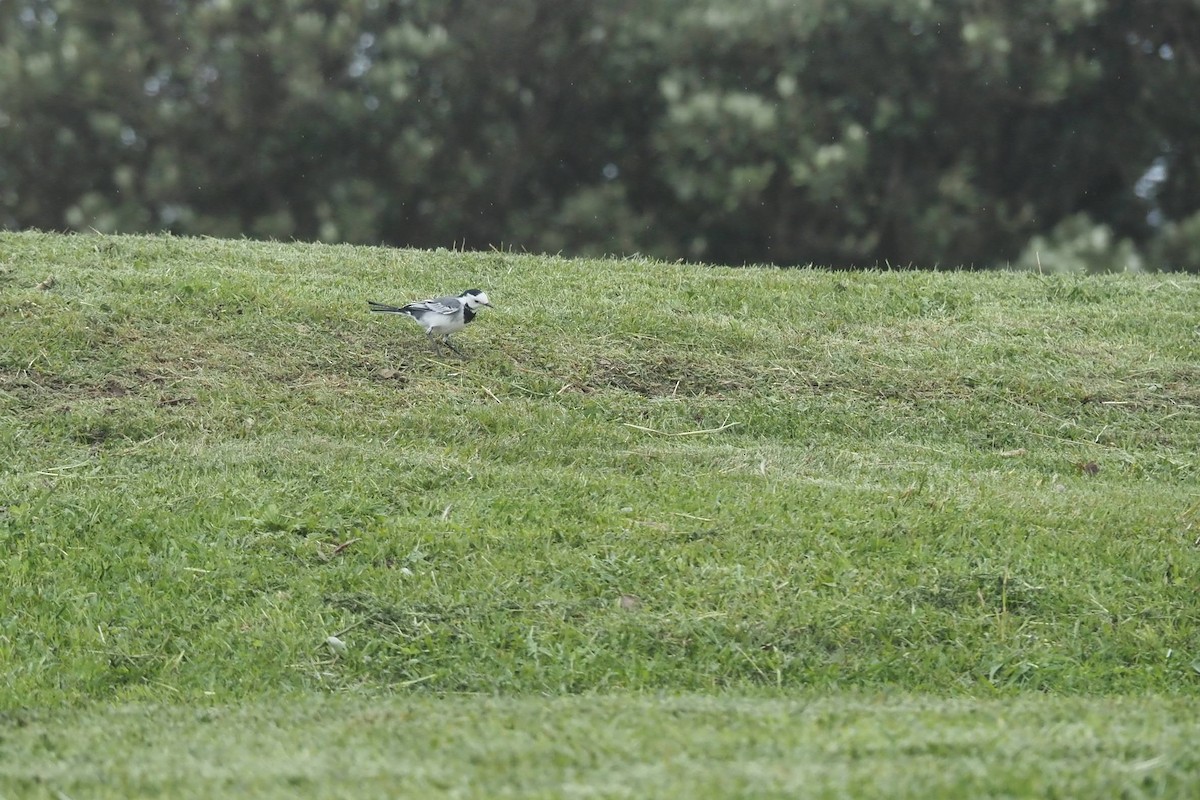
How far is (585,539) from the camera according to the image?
679cm

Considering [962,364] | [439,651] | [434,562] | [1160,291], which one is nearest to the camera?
[439,651]

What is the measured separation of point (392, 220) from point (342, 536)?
10972mm

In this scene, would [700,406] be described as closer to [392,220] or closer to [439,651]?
[439,651]

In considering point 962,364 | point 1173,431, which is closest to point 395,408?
point 962,364

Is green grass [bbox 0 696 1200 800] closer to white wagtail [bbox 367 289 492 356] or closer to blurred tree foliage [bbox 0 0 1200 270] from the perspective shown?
white wagtail [bbox 367 289 492 356]

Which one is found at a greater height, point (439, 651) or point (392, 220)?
point (392, 220)

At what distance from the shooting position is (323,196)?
17.5 meters

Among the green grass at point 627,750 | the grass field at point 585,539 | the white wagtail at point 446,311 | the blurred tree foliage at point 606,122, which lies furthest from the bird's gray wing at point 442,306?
the blurred tree foliage at point 606,122

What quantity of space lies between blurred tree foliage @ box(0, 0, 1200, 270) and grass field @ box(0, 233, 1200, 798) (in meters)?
5.54

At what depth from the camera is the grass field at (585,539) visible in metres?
4.16

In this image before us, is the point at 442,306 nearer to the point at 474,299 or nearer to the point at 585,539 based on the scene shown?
the point at 474,299

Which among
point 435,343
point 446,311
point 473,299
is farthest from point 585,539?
point 435,343

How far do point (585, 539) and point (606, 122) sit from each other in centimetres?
1141

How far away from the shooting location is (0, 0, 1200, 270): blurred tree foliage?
16484 millimetres
